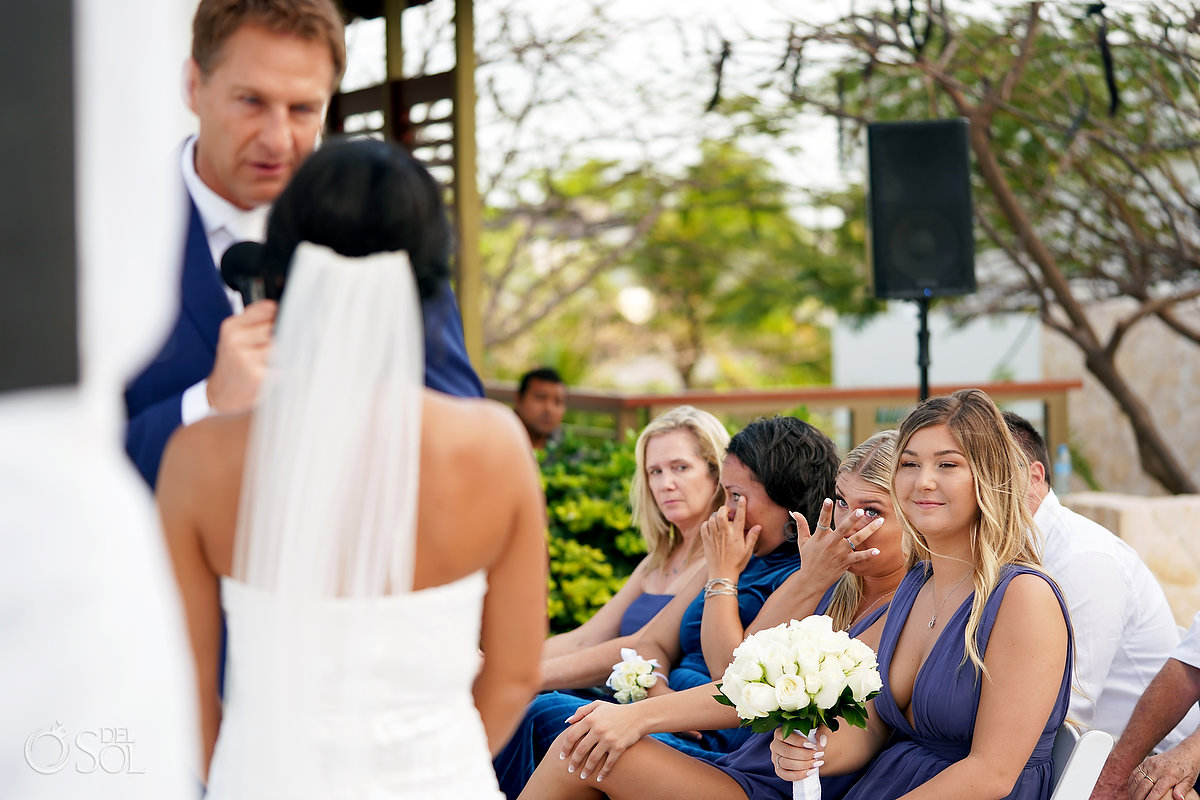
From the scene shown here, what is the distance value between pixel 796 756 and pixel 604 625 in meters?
1.56

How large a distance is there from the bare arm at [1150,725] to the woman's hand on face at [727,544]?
3.27 feet

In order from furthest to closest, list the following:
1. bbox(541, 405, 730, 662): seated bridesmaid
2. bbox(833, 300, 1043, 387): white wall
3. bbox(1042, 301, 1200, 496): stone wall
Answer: bbox(833, 300, 1043, 387): white wall, bbox(1042, 301, 1200, 496): stone wall, bbox(541, 405, 730, 662): seated bridesmaid

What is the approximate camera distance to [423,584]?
1.61 m

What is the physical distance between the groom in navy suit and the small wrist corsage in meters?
1.54

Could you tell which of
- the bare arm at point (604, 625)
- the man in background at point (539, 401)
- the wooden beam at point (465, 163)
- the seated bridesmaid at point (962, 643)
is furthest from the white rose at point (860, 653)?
the man in background at point (539, 401)

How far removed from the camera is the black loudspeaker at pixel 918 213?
18.4ft

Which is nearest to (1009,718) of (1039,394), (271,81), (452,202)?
(271,81)

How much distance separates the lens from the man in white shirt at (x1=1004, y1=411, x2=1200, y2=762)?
113 inches

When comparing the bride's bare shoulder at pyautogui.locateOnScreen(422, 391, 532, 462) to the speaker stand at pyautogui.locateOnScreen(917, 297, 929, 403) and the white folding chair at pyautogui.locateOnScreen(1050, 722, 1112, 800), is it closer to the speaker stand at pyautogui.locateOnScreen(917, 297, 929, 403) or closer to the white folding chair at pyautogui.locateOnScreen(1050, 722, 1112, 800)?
the white folding chair at pyautogui.locateOnScreen(1050, 722, 1112, 800)

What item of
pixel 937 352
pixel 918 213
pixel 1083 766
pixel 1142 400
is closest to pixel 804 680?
pixel 1083 766

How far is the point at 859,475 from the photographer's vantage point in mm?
2916

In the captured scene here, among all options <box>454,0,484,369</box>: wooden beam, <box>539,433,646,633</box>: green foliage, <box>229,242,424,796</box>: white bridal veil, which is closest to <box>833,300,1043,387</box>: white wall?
<box>454,0,484,369</box>: wooden beam

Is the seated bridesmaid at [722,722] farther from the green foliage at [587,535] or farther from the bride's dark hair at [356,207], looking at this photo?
the green foliage at [587,535]

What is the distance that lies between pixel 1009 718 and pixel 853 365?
14.5 metres
